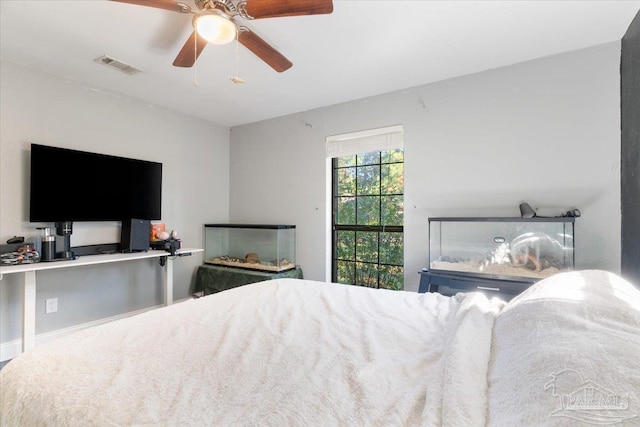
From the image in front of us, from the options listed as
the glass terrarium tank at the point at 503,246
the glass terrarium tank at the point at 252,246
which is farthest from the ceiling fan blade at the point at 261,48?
the glass terrarium tank at the point at 252,246

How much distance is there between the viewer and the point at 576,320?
0.77m

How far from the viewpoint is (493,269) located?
7.89ft

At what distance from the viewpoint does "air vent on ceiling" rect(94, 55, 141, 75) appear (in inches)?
95.8

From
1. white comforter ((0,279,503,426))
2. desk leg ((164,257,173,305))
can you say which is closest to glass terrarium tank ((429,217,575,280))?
white comforter ((0,279,503,426))

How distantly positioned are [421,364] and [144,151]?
3.47 m

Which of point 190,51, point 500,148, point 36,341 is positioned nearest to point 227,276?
point 36,341

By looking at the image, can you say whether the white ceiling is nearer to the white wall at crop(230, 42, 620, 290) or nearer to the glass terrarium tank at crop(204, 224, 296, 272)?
the white wall at crop(230, 42, 620, 290)

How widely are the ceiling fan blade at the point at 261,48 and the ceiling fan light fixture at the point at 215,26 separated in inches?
4.2

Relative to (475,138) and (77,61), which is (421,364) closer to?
(475,138)

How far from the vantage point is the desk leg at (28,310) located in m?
2.20

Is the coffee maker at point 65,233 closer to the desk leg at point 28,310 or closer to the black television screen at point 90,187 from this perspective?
the black television screen at point 90,187

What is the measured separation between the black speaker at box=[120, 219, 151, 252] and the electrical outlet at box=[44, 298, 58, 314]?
66cm

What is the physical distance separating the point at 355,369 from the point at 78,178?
3.04 m

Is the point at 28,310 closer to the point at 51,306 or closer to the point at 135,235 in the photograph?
the point at 51,306
